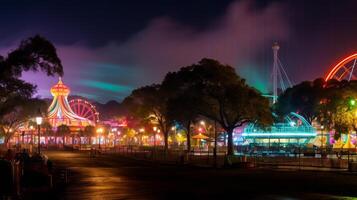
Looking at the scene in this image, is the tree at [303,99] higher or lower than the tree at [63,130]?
higher

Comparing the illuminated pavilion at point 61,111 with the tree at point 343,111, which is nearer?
the tree at point 343,111

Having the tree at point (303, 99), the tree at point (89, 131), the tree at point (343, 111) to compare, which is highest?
the tree at point (303, 99)

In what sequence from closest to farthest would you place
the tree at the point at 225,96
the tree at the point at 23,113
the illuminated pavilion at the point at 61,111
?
the tree at the point at 225,96 < the tree at the point at 23,113 < the illuminated pavilion at the point at 61,111

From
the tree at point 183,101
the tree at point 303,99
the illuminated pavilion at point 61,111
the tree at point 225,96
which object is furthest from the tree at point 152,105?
the illuminated pavilion at point 61,111

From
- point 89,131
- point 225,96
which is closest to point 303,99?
point 225,96

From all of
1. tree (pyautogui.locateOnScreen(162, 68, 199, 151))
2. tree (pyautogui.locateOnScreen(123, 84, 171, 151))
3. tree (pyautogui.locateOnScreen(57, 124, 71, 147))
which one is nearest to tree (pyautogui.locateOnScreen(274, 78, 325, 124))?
tree (pyautogui.locateOnScreen(123, 84, 171, 151))

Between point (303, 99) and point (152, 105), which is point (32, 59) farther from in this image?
point (303, 99)

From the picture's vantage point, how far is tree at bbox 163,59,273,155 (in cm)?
6388

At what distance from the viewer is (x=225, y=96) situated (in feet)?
214

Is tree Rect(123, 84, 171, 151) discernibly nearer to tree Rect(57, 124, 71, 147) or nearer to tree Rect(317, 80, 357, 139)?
tree Rect(317, 80, 357, 139)

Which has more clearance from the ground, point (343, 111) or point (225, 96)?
point (225, 96)

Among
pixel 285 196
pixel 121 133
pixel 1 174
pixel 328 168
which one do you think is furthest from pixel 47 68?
pixel 121 133

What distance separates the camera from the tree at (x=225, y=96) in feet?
210

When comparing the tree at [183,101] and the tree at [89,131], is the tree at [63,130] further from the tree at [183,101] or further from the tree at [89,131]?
the tree at [183,101]
